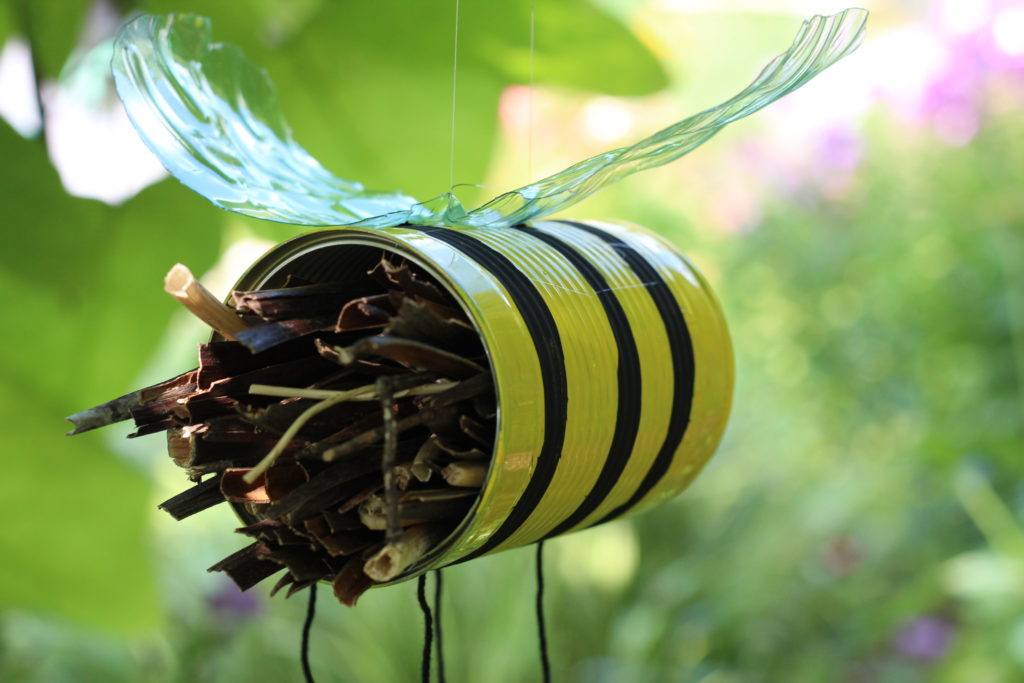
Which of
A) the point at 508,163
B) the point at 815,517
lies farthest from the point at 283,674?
the point at 508,163

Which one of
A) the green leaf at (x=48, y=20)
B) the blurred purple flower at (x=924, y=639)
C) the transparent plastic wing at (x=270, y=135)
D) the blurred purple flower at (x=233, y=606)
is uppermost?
the green leaf at (x=48, y=20)

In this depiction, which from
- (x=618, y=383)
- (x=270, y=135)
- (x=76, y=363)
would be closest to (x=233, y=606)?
(x=76, y=363)

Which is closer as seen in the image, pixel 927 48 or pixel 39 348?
pixel 39 348

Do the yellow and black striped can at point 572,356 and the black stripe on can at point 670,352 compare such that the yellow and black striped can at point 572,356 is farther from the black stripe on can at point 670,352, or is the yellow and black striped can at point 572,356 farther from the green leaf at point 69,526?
the green leaf at point 69,526

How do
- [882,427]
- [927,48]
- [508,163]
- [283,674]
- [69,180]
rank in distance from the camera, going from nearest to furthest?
[69,180] < [283,674] < [927,48] < [882,427] < [508,163]

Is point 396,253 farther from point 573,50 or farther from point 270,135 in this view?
point 573,50

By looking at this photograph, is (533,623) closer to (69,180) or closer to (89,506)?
(89,506)

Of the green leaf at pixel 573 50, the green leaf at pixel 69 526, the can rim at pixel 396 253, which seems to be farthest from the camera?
the green leaf at pixel 69 526

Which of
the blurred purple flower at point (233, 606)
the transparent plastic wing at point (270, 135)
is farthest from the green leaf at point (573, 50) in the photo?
the blurred purple flower at point (233, 606)
